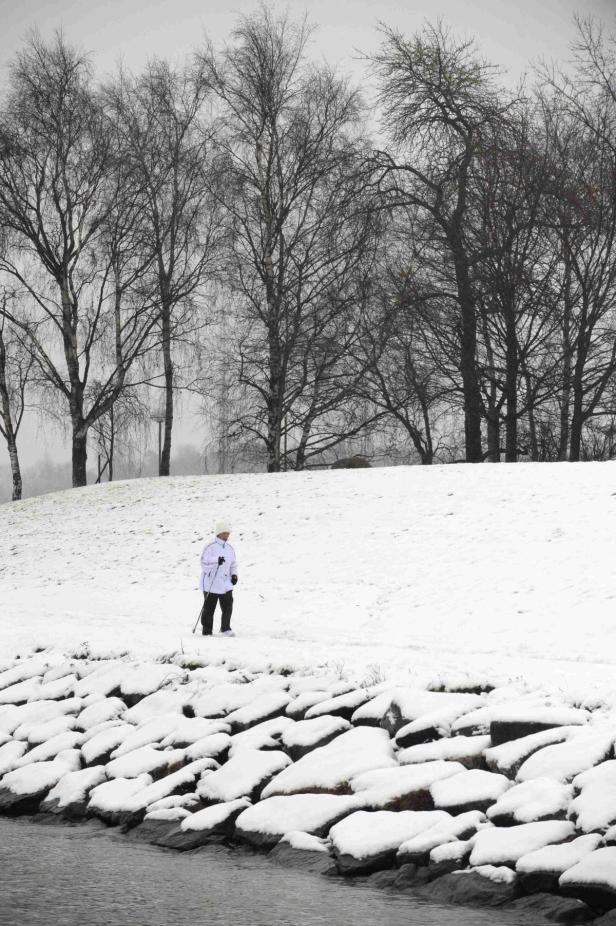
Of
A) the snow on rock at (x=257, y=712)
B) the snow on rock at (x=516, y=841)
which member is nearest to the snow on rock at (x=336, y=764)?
the snow on rock at (x=257, y=712)

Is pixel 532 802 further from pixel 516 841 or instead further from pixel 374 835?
pixel 374 835

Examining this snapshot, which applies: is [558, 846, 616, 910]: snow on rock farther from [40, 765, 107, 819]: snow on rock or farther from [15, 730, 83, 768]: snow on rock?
[15, 730, 83, 768]: snow on rock

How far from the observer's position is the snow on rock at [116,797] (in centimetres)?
811

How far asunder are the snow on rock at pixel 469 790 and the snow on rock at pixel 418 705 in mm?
1049

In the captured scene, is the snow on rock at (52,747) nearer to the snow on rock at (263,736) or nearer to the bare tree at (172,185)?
the snow on rock at (263,736)

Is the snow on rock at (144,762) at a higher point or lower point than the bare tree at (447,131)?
lower

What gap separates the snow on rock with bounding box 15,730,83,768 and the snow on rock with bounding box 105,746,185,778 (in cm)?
82

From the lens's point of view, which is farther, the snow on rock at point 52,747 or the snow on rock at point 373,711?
the snow on rock at point 52,747

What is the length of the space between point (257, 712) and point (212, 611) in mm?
4500

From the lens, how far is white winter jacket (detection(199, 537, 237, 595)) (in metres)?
13.6

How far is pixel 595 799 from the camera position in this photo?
6.19 m

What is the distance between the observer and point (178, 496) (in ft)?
82.3

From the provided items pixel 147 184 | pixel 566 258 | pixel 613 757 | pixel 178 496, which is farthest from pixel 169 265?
pixel 613 757

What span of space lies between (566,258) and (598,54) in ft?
17.3
